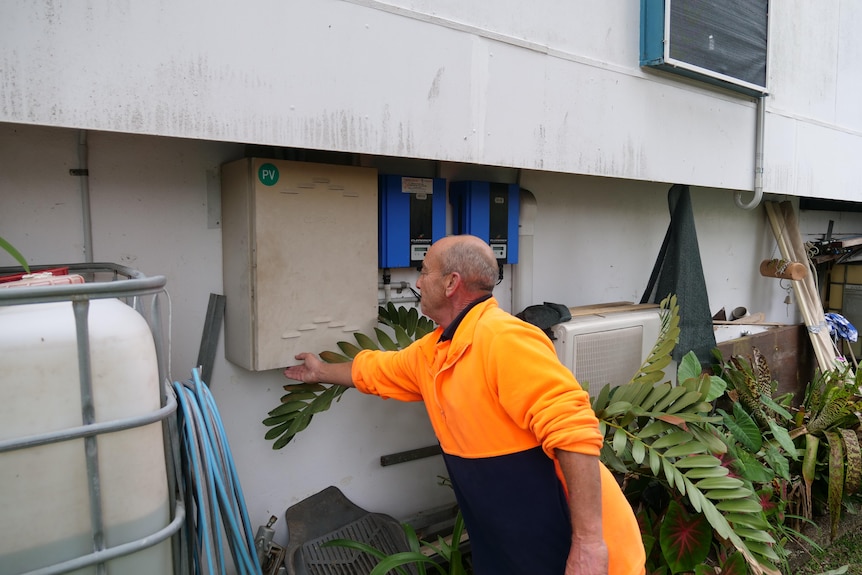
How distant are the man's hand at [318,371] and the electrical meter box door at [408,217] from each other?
0.60 m

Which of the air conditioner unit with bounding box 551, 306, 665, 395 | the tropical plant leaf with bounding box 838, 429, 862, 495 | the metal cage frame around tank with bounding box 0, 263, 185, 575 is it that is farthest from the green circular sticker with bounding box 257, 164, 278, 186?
the tropical plant leaf with bounding box 838, 429, 862, 495

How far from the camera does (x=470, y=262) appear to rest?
1580mm

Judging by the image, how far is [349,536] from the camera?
2.49 metres

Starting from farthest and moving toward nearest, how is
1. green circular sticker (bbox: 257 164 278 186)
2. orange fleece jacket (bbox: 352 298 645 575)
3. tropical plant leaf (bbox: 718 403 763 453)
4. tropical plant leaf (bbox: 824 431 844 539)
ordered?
tropical plant leaf (bbox: 824 431 844 539)
tropical plant leaf (bbox: 718 403 763 453)
green circular sticker (bbox: 257 164 278 186)
orange fleece jacket (bbox: 352 298 645 575)

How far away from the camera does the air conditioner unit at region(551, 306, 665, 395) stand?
2.76 metres

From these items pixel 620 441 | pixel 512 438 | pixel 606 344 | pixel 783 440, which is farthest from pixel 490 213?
pixel 783 440

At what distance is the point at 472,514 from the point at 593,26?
233cm

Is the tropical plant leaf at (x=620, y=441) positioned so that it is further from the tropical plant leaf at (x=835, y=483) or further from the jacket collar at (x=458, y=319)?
the tropical plant leaf at (x=835, y=483)

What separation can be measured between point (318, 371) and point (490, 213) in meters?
1.27

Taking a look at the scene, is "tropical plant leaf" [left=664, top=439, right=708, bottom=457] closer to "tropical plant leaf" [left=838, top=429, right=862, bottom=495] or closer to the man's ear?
the man's ear

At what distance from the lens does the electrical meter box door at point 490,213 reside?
281 centimetres

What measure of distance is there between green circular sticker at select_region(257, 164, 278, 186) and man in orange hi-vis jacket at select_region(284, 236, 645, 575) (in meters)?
0.77

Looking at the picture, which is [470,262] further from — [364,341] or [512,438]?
[364,341]

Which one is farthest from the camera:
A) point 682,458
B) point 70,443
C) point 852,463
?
point 852,463
